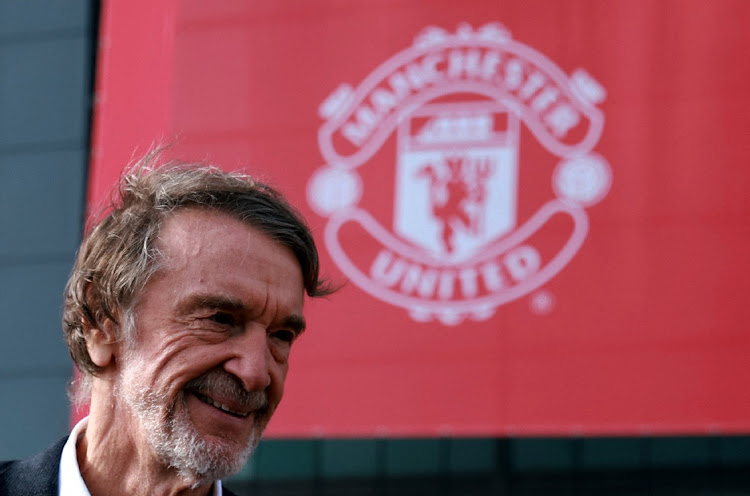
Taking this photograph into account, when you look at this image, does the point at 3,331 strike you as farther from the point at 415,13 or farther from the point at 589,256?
the point at 589,256

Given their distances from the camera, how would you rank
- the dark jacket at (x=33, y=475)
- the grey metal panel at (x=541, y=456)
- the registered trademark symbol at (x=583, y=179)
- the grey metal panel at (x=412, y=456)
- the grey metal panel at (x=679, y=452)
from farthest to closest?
the grey metal panel at (x=412, y=456), the grey metal panel at (x=541, y=456), the grey metal panel at (x=679, y=452), the registered trademark symbol at (x=583, y=179), the dark jacket at (x=33, y=475)

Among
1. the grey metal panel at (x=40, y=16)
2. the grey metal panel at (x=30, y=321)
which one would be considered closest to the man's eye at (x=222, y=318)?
the grey metal panel at (x=30, y=321)

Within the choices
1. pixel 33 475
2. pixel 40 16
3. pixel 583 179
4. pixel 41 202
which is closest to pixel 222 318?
pixel 33 475

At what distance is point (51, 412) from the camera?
14570 millimetres

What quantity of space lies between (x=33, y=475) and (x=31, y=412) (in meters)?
12.8

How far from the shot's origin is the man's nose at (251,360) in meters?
2.31

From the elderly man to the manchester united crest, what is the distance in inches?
246

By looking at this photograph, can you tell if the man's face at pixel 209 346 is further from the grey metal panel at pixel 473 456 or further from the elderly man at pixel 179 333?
the grey metal panel at pixel 473 456

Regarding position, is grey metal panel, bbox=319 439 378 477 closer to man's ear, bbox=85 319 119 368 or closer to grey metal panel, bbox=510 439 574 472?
grey metal panel, bbox=510 439 574 472

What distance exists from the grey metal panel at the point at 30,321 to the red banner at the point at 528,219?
18.0 feet

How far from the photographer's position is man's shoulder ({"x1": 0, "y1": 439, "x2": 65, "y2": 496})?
241cm

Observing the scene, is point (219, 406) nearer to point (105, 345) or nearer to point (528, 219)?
point (105, 345)

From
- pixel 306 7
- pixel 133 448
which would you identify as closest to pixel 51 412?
pixel 306 7

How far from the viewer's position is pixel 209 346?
2.34 meters
